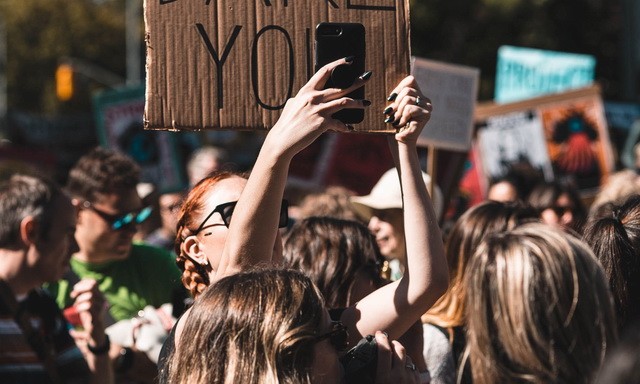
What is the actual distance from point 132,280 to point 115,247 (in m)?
0.17

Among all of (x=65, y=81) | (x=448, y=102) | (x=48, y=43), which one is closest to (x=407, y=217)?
(x=448, y=102)

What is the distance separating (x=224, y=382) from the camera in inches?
86.6

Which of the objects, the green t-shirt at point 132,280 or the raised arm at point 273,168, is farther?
the green t-shirt at point 132,280

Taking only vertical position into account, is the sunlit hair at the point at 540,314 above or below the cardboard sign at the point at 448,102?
below

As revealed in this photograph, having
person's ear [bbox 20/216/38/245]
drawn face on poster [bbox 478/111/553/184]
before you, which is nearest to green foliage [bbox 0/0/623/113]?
drawn face on poster [bbox 478/111/553/184]

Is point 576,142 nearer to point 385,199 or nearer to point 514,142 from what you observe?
point 514,142

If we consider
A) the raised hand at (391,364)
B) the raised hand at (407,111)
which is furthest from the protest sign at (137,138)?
the raised hand at (391,364)

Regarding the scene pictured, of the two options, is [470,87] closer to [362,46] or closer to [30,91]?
[362,46]

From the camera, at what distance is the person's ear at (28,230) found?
11.4 feet

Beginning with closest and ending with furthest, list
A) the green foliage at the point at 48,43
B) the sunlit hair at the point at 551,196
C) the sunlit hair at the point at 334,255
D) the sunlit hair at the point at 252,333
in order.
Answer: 1. the sunlit hair at the point at 252,333
2. the sunlit hair at the point at 334,255
3. the sunlit hair at the point at 551,196
4. the green foliage at the point at 48,43

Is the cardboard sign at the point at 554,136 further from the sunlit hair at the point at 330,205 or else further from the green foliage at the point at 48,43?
the green foliage at the point at 48,43

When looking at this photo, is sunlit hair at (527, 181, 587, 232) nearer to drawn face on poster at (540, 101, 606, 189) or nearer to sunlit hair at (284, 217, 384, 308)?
drawn face on poster at (540, 101, 606, 189)

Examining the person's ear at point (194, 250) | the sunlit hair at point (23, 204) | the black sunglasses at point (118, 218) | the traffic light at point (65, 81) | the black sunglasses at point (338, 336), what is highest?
the traffic light at point (65, 81)

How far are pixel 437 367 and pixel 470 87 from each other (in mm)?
2517
